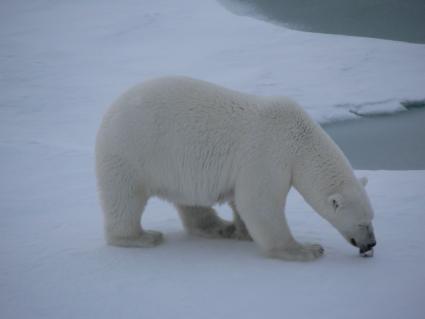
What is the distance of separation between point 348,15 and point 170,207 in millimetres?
14092

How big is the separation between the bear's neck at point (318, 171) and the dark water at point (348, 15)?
36.9 ft

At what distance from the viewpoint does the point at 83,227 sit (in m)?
4.85

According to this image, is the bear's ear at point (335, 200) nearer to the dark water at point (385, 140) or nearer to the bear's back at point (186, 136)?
the bear's back at point (186, 136)

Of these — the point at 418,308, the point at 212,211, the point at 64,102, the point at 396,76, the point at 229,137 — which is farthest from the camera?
the point at 396,76

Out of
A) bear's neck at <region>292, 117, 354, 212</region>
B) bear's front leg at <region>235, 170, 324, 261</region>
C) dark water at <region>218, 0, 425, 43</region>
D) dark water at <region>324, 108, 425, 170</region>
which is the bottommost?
dark water at <region>324, 108, 425, 170</region>

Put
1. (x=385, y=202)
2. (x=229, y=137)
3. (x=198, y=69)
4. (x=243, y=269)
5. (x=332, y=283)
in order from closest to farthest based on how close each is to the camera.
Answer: (x=332, y=283) → (x=243, y=269) → (x=229, y=137) → (x=385, y=202) → (x=198, y=69)

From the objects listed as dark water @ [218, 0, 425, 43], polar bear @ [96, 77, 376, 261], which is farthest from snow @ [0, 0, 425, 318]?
dark water @ [218, 0, 425, 43]

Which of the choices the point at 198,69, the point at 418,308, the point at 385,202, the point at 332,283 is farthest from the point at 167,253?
the point at 198,69

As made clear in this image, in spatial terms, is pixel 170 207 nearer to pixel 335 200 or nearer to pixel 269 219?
pixel 269 219

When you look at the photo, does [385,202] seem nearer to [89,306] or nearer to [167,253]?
[167,253]

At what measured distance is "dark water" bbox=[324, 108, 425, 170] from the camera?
743 centimetres

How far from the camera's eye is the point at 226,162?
13.4ft

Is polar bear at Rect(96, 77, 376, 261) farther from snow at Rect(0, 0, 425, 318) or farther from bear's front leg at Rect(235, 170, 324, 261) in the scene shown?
snow at Rect(0, 0, 425, 318)

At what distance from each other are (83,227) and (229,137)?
5.51 ft
